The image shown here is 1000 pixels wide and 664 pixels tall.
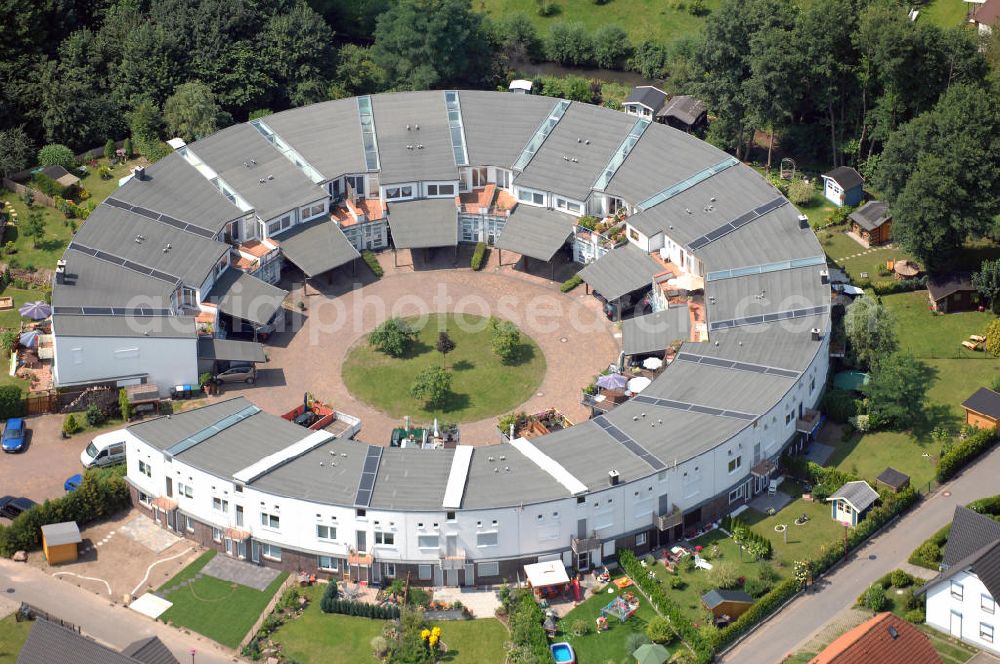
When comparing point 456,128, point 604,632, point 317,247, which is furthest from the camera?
point 456,128

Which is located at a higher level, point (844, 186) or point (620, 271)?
point (844, 186)

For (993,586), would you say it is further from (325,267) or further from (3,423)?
(3,423)

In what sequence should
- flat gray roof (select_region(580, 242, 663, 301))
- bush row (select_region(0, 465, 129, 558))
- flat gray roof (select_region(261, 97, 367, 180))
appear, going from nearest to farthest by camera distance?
bush row (select_region(0, 465, 129, 558)), flat gray roof (select_region(580, 242, 663, 301)), flat gray roof (select_region(261, 97, 367, 180))

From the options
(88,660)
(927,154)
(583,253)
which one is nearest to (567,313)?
(583,253)

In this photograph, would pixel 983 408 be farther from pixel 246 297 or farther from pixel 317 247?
pixel 246 297

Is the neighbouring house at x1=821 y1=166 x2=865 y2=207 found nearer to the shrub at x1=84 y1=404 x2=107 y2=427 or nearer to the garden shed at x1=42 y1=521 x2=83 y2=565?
the shrub at x1=84 y1=404 x2=107 y2=427

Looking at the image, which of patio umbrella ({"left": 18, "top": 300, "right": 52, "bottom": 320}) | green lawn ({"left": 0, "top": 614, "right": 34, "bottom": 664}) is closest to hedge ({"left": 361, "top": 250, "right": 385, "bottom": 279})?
patio umbrella ({"left": 18, "top": 300, "right": 52, "bottom": 320})

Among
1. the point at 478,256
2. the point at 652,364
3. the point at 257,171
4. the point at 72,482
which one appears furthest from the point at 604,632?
the point at 257,171
